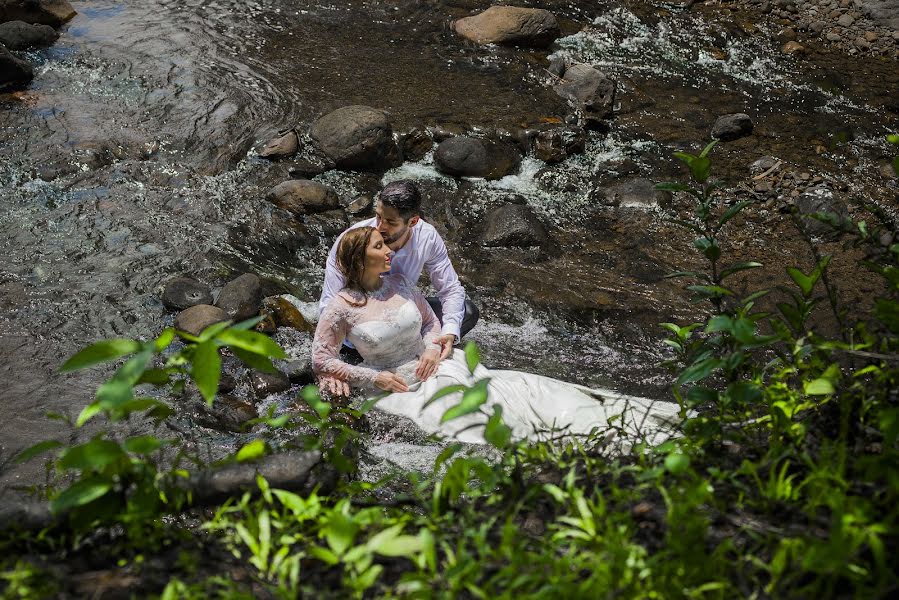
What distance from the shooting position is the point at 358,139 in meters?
9.01

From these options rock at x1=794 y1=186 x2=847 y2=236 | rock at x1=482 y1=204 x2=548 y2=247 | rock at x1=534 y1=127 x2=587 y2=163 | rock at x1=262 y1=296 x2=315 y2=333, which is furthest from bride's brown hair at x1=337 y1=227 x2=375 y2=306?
rock at x1=794 y1=186 x2=847 y2=236

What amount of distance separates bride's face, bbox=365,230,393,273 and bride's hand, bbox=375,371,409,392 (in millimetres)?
692


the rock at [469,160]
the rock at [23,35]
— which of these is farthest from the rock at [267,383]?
the rock at [23,35]

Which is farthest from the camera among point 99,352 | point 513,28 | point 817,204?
point 513,28

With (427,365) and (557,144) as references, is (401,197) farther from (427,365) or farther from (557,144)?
(557,144)

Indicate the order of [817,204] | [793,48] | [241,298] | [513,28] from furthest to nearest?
[793,48] → [513,28] → [817,204] → [241,298]

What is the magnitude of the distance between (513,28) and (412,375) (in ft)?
26.0

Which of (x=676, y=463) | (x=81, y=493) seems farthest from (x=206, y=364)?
(x=676, y=463)

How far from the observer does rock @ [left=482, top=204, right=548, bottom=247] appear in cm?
812

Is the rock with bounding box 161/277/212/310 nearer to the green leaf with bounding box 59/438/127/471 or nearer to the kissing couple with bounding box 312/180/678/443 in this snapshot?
the kissing couple with bounding box 312/180/678/443

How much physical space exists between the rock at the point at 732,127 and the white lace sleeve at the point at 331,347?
21.2 ft

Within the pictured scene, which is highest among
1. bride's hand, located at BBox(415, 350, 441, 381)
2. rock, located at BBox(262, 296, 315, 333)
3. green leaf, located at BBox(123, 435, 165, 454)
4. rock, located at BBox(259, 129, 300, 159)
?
green leaf, located at BBox(123, 435, 165, 454)

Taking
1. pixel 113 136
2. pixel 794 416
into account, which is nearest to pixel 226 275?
pixel 113 136

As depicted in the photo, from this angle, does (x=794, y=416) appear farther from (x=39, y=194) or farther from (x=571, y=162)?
(x=39, y=194)
